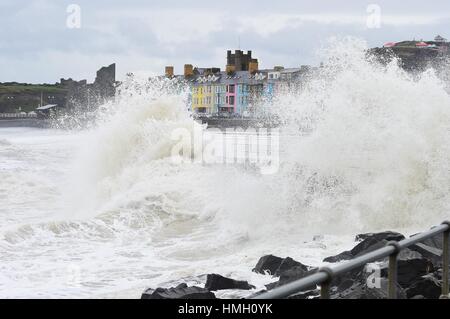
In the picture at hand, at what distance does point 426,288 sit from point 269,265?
9.65 feet

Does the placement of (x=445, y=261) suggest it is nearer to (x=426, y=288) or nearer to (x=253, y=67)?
(x=426, y=288)

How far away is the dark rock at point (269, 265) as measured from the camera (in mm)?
9078

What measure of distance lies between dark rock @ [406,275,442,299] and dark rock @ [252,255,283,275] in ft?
8.71

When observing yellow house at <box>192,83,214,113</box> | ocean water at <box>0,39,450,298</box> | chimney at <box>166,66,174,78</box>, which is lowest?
ocean water at <box>0,39,450,298</box>

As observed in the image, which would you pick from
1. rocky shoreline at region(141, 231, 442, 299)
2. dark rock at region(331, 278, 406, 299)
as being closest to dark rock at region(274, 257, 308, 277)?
rocky shoreline at region(141, 231, 442, 299)

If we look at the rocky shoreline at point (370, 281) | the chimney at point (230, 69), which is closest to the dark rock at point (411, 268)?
the rocky shoreline at point (370, 281)

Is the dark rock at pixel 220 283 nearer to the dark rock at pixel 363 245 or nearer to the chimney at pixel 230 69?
the dark rock at pixel 363 245

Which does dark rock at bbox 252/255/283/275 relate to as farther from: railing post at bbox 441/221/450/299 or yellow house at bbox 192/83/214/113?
yellow house at bbox 192/83/214/113

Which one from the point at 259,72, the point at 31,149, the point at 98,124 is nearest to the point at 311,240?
the point at 98,124

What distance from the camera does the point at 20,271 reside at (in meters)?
9.92

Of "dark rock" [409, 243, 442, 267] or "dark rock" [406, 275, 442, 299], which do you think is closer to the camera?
"dark rock" [406, 275, 442, 299]

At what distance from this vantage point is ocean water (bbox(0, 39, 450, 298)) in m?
10.1

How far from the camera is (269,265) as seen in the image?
360 inches

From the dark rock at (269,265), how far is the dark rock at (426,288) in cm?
266
